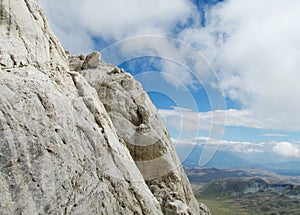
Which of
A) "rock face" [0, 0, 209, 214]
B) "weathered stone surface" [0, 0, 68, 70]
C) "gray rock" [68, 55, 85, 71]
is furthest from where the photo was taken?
"gray rock" [68, 55, 85, 71]

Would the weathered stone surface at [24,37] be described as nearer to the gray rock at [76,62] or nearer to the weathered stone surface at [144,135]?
the weathered stone surface at [144,135]

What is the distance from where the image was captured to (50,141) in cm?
1867

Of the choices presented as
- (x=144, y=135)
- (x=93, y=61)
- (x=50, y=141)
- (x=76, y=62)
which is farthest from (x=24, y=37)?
(x=76, y=62)

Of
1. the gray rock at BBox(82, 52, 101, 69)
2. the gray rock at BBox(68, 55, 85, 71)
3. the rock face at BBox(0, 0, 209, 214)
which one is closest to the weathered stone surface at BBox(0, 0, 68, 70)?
the rock face at BBox(0, 0, 209, 214)

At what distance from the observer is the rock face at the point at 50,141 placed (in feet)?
54.5

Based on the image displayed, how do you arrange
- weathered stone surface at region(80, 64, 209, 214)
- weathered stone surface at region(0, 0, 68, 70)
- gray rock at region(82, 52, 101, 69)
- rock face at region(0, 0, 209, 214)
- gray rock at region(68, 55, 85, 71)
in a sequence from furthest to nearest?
gray rock at region(68, 55, 85, 71) < gray rock at region(82, 52, 101, 69) < weathered stone surface at region(80, 64, 209, 214) < weathered stone surface at region(0, 0, 68, 70) < rock face at region(0, 0, 209, 214)

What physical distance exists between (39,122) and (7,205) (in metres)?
5.78

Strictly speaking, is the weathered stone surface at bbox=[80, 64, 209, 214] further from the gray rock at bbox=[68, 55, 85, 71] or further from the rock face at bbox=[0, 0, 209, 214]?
the gray rock at bbox=[68, 55, 85, 71]

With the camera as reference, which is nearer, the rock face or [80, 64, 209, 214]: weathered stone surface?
the rock face

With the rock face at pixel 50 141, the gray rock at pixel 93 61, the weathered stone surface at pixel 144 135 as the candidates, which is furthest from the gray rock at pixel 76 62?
the rock face at pixel 50 141

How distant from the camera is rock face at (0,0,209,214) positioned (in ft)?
54.5

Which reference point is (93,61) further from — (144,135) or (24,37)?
(24,37)

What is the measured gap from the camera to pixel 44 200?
16.9 meters

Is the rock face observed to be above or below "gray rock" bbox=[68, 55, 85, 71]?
below
